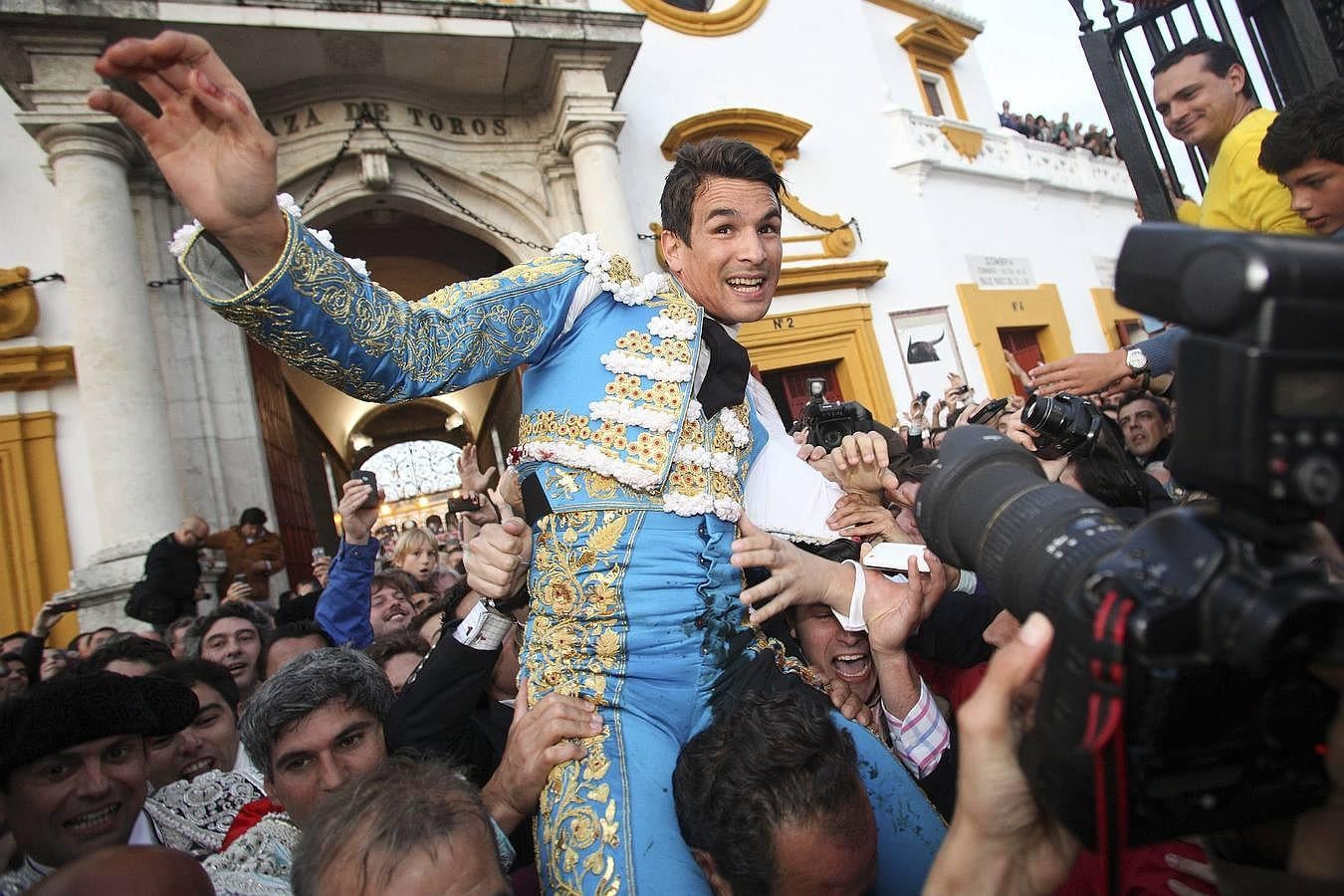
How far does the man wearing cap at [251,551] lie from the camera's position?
5.92 meters

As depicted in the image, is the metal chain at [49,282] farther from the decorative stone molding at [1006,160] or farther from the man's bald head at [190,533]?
the decorative stone molding at [1006,160]

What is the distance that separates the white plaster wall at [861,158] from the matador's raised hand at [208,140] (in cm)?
760

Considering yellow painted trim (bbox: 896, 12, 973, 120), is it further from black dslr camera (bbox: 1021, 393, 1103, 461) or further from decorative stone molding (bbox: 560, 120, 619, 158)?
black dslr camera (bbox: 1021, 393, 1103, 461)

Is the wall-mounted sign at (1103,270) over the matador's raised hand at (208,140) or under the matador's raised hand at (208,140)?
over

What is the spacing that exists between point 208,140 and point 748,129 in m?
9.44

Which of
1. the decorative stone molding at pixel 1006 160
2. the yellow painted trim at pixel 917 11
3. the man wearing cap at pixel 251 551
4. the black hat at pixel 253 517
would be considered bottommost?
the man wearing cap at pixel 251 551

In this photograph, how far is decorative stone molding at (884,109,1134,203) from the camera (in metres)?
11.2

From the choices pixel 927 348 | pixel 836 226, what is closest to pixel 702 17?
pixel 836 226

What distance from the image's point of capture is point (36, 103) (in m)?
6.02

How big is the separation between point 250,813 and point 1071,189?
586 inches

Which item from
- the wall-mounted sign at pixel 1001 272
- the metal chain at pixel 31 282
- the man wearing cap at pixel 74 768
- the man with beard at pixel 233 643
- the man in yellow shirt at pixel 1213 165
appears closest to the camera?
the man wearing cap at pixel 74 768

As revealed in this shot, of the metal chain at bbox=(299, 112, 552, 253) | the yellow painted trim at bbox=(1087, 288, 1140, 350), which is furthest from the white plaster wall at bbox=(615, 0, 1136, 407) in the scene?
the metal chain at bbox=(299, 112, 552, 253)

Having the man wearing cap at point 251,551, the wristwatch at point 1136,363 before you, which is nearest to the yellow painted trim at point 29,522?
the man wearing cap at point 251,551

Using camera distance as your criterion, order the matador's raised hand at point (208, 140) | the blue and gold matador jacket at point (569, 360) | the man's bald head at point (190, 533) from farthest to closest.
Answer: the man's bald head at point (190, 533)
the blue and gold matador jacket at point (569, 360)
the matador's raised hand at point (208, 140)
